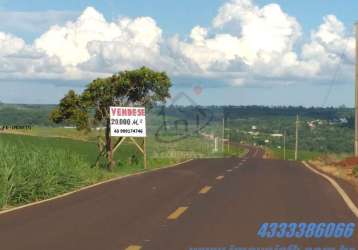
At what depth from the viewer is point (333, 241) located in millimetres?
9695

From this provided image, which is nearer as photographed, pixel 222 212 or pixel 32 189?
pixel 222 212

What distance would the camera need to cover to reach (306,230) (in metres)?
10.7

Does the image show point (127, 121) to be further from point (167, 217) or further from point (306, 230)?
point (306, 230)

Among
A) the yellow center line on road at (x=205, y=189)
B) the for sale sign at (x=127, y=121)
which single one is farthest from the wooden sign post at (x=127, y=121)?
the yellow center line on road at (x=205, y=189)

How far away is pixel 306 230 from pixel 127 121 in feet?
71.3

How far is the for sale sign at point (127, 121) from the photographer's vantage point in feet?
103

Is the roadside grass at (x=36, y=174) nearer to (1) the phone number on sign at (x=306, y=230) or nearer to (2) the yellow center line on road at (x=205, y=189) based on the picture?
(2) the yellow center line on road at (x=205, y=189)

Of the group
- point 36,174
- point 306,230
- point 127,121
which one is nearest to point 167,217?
point 306,230

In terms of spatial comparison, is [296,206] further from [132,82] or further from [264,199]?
[132,82]

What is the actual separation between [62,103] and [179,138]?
3064cm

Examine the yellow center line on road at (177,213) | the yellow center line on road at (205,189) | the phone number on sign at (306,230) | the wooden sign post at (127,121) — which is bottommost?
the yellow center line on road at (205,189)

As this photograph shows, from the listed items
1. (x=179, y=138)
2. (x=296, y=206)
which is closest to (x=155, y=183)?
(x=296, y=206)

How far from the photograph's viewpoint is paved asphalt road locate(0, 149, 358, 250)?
9.66 m

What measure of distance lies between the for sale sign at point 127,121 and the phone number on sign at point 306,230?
20.7 m
